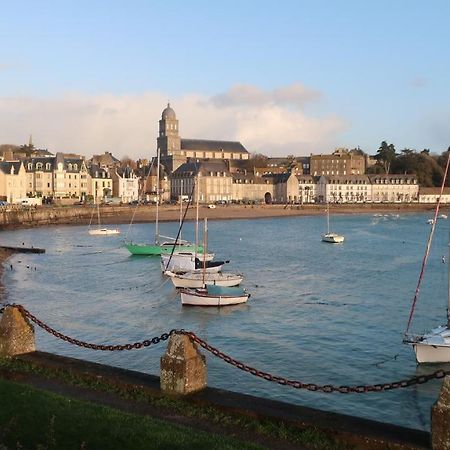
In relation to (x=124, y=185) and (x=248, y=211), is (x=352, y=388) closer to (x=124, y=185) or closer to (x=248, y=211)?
(x=248, y=211)

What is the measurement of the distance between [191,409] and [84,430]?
1.87 metres

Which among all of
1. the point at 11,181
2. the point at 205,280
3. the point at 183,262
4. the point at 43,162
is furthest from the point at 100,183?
the point at 205,280

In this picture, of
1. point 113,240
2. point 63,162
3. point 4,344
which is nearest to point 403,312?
point 4,344

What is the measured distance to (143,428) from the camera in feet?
30.6

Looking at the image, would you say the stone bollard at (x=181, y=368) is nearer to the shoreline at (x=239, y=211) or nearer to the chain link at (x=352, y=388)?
the chain link at (x=352, y=388)

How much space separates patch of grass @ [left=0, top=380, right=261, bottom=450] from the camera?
878cm

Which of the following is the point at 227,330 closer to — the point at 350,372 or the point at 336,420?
the point at 350,372

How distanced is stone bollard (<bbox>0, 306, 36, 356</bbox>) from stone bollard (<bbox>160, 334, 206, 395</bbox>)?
4076 mm

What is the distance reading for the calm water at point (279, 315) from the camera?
68.1 feet

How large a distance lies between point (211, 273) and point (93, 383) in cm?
2831

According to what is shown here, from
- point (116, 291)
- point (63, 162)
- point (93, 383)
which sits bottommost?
point (116, 291)

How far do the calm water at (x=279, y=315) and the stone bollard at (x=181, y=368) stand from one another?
8.22 meters

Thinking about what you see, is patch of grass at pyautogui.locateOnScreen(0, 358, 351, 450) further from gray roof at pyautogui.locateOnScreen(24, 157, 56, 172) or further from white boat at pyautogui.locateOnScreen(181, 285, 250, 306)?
gray roof at pyautogui.locateOnScreen(24, 157, 56, 172)

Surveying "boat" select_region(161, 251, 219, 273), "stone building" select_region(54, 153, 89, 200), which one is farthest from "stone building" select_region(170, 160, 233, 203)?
"boat" select_region(161, 251, 219, 273)
